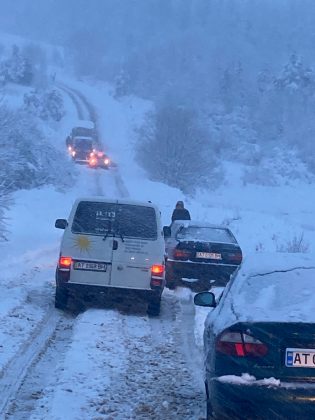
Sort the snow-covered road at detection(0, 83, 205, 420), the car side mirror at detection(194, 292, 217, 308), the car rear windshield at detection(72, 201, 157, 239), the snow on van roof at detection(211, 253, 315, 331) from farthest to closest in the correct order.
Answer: the car rear windshield at detection(72, 201, 157, 239) → the car side mirror at detection(194, 292, 217, 308) → the snow-covered road at detection(0, 83, 205, 420) → the snow on van roof at detection(211, 253, 315, 331)

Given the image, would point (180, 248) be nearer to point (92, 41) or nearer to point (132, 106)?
point (132, 106)

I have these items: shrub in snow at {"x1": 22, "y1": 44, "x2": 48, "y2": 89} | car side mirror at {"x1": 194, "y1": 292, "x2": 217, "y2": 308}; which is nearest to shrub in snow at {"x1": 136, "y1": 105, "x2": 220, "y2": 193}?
shrub in snow at {"x1": 22, "y1": 44, "x2": 48, "y2": 89}

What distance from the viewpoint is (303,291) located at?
6.35 m

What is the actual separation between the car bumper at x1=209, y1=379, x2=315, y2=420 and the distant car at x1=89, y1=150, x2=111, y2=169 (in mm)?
45183

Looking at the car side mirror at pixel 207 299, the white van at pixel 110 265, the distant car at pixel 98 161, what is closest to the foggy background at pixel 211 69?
the distant car at pixel 98 161

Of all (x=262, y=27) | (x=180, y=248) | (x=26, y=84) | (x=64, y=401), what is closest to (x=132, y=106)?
(x=26, y=84)

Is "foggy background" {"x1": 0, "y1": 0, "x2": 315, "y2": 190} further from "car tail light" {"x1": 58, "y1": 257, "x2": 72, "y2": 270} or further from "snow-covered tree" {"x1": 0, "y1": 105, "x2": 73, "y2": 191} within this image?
"car tail light" {"x1": 58, "y1": 257, "x2": 72, "y2": 270}

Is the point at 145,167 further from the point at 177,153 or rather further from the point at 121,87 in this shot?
the point at 121,87

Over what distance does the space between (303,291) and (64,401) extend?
241cm

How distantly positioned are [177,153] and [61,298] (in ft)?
152

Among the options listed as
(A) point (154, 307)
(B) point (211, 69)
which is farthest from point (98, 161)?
(B) point (211, 69)

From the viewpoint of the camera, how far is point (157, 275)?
12.1m

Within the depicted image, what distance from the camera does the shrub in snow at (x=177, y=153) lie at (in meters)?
Answer: 57.5

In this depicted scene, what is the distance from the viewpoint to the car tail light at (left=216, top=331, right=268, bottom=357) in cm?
573
